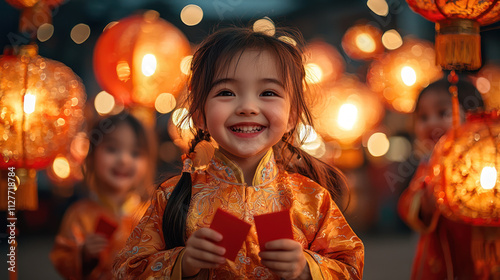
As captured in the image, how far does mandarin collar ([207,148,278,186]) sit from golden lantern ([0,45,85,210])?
0.90 meters

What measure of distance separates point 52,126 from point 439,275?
154 centimetres

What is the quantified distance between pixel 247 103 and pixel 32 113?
105 centimetres

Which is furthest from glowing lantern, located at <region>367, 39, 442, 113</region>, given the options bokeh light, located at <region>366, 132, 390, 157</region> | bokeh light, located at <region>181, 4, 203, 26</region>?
bokeh light, located at <region>181, 4, 203, 26</region>

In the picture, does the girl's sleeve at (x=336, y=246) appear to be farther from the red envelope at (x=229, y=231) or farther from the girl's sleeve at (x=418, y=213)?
the girl's sleeve at (x=418, y=213)

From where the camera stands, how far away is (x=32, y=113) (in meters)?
1.98

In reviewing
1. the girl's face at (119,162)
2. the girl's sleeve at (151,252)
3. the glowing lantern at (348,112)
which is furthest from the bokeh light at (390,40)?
the girl's sleeve at (151,252)

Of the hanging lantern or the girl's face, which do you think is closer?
the hanging lantern

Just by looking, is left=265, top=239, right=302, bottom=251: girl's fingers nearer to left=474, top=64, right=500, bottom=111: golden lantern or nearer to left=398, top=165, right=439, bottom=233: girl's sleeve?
left=398, top=165, right=439, bottom=233: girl's sleeve

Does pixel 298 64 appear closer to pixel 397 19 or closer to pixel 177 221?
pixel 177 221

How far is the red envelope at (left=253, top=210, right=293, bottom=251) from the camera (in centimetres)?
113

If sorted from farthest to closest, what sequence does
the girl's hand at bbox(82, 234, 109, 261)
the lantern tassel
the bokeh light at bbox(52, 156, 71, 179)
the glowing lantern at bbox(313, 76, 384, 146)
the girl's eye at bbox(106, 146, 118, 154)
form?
1. the bokeh light at bbox(52, 156, 71, 179)
2. the glowing lantern at bbox(313, 76, 384, 146)
3. the girl's eye at bbox(106, 146, 118, 154)
4. the girl's hand at bbox(82, 234, 109, 261)
5. the lantern tassel

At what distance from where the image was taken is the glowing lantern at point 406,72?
367 centimetres

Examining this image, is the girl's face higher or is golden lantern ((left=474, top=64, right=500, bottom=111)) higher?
golden lantern ((left=474, top=64, right=500, bottom=111))

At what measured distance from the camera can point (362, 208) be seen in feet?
24.2
